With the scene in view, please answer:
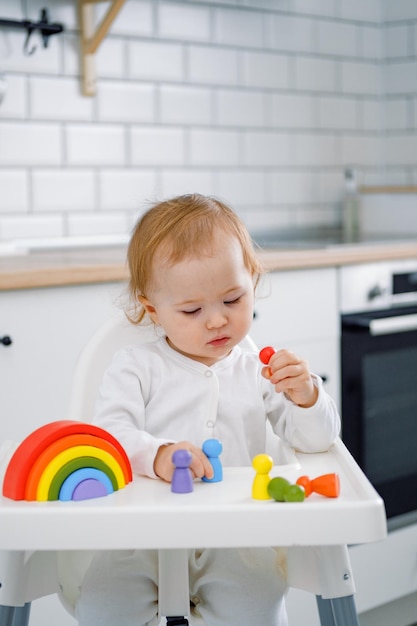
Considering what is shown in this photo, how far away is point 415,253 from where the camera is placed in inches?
110

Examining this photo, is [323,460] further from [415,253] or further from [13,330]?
[415,253]

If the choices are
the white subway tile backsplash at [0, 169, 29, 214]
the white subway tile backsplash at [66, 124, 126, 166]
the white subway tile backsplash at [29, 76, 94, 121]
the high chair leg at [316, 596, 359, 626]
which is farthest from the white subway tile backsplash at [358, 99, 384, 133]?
the high chair leg at [316, 596, 359, 626]

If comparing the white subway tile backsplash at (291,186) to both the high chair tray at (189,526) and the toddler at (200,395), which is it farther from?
the high chair tray at (189,526)

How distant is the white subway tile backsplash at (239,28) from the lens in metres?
3.11

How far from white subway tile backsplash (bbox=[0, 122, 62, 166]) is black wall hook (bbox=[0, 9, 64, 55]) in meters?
0.19

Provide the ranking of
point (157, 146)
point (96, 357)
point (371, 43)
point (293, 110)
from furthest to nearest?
→ point (371, 43)
point (293, 110)
point (157, 146)
point (96, 357)

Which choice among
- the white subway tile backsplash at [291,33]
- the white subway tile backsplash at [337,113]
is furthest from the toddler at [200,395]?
the white subway tile backsplash at [337,113]

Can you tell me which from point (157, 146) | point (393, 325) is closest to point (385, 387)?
point (393, 325)

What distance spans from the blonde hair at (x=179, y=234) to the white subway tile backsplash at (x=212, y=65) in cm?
160

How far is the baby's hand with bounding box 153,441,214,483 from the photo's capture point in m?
1.24

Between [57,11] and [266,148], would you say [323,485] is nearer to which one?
[57,11]

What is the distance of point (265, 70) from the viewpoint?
3256mm

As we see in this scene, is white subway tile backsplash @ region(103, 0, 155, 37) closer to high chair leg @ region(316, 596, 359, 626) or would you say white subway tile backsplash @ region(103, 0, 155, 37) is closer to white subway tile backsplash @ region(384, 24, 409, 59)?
white subway tile backsplash @ region(384, 24, 409, 59)

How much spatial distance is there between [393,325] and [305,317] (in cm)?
26
